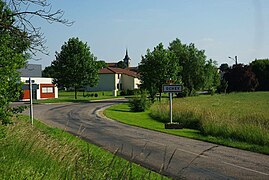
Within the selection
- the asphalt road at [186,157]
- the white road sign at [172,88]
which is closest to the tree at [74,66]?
the white road sign at [172,88]

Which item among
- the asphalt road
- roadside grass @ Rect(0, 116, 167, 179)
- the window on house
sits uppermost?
the window on house

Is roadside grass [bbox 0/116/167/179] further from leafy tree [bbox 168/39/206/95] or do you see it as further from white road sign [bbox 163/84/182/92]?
leafy tree [bbox 168/39/206/95]

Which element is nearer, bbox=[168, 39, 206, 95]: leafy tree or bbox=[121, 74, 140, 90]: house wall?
bbox=[168, 39, 206, 95]: leafy tree

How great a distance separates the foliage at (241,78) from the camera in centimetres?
8681

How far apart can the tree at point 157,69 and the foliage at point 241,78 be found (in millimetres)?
29255

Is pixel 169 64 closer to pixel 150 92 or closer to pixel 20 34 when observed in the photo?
pixel 150 92

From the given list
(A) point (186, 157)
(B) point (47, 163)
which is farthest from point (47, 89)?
(B) point (47, 163)

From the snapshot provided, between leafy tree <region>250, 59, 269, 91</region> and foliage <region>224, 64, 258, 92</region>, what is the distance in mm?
5693

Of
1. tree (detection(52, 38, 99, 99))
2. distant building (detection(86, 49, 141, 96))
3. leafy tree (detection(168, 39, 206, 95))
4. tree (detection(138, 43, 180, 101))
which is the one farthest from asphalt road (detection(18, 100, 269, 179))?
distant building (detection(86, 49, 141, 96))

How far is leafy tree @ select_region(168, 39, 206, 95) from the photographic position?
3162 inches

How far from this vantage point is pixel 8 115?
35.4 feet

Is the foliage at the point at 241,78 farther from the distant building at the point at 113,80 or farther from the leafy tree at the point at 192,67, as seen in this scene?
the distant building at the point at 113,80

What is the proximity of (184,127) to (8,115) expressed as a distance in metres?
18.6

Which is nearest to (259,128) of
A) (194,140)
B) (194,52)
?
(194,140)
